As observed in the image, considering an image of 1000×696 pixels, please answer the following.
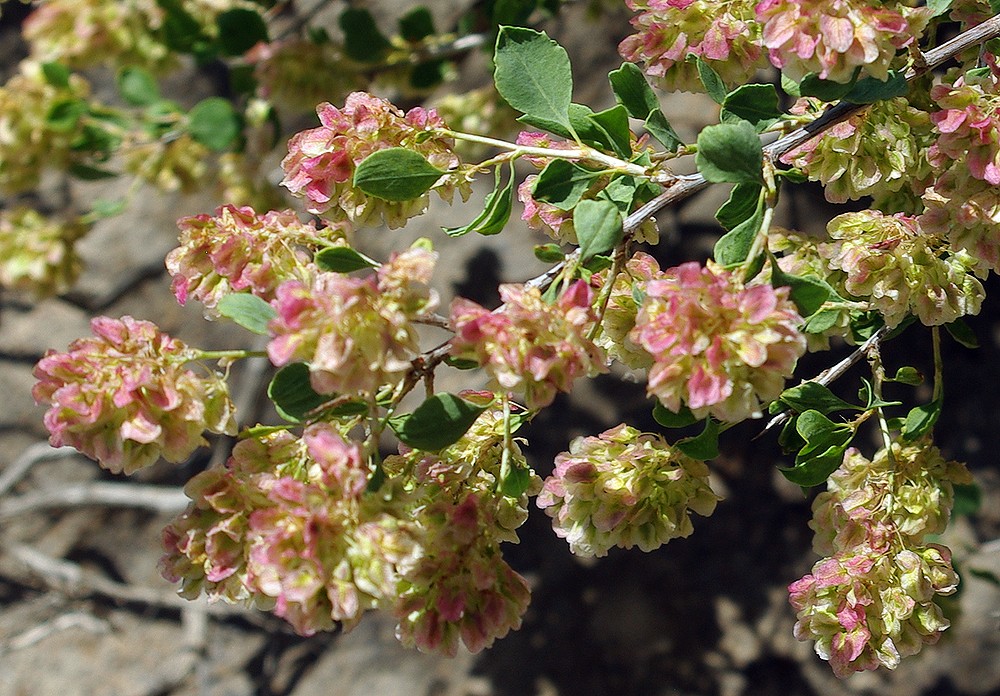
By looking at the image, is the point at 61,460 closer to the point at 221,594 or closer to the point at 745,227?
the point at 221,594

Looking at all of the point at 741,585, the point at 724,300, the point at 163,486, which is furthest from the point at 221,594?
the point at 163,486

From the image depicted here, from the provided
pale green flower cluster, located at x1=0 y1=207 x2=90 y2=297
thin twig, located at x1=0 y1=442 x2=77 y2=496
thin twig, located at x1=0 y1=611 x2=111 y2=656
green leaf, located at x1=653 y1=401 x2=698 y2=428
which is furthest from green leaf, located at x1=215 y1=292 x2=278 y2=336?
Answer: thin twig, located at x1=0 y1=611 x2=111 y2=656

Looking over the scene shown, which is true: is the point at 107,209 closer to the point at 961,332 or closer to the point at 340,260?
the point at 340,260

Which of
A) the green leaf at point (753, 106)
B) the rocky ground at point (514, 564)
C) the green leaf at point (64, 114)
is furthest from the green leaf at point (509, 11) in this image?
the rocky ground at point (514, 564)

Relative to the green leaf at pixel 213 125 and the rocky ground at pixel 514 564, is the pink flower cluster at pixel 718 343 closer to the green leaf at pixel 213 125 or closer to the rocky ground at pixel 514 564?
the green leaf at pixel 213 125

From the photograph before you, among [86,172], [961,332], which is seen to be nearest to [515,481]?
[961,332]

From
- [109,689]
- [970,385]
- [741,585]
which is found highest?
[970,385]

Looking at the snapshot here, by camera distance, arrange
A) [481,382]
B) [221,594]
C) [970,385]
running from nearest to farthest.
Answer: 1. [221,594]
2. [970,385]
3. [481,382]

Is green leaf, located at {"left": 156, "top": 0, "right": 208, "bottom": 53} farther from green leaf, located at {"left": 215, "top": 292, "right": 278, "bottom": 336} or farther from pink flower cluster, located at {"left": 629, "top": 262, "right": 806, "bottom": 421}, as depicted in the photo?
pink flower cluster, located at {"left": 629, "top": 262, "right": 806, "bottom": 421}
